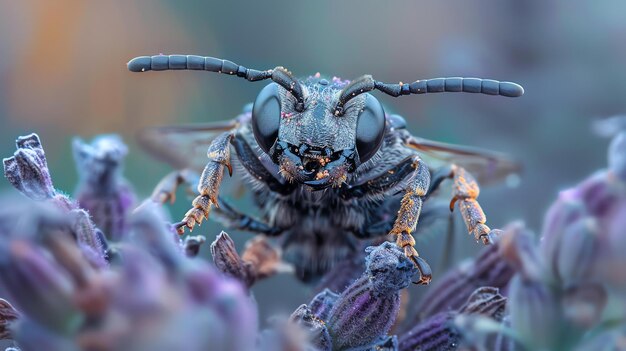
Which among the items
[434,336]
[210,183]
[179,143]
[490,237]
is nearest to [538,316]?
[434,336]

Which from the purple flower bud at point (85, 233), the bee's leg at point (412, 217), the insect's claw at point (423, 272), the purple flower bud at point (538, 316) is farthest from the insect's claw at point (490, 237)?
the purple flower bud at point (85, 233)

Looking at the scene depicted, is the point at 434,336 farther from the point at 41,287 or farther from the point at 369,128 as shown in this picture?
the point at 41,287

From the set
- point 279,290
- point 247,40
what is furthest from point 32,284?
point 247,40

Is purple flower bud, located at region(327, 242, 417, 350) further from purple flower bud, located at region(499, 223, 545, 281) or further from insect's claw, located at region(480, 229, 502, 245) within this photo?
purple flower bud, located at region(499, 223, 545, 281)

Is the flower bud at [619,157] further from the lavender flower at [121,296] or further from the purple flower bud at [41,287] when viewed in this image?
the purple flower bud at [41,287]

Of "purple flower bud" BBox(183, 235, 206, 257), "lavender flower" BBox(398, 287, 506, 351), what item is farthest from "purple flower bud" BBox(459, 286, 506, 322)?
"purple flower bud" BBox(183, 235, 206, 257)

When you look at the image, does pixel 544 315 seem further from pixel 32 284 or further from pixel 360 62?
pixel 360 62
